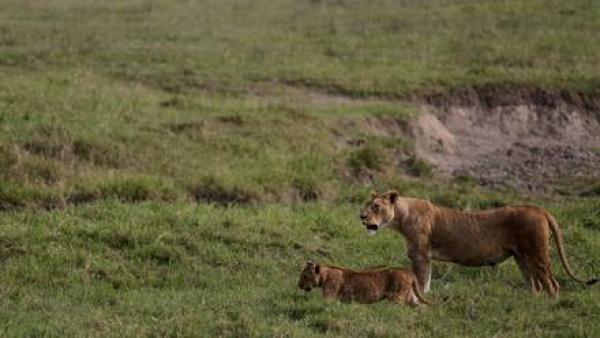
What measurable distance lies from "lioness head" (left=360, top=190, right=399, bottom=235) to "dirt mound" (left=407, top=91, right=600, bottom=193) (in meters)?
6.64

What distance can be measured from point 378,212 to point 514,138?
426 inches

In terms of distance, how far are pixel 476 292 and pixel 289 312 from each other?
6.89ft

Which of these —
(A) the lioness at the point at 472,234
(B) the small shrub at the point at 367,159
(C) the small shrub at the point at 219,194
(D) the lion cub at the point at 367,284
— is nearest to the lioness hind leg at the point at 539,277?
(A) the lioness at the point at 472,234

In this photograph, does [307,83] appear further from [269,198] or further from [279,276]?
[279,276]

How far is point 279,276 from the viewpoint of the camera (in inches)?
468

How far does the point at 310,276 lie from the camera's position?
10.4 meters

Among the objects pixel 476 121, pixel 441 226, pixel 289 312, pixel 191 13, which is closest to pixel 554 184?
pixel 476 121

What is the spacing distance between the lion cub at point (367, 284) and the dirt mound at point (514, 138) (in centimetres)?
741

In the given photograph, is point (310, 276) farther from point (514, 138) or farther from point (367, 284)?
point (514, 138)

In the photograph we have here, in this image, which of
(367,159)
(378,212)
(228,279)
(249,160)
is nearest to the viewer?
(378,212)

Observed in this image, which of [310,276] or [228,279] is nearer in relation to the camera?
[310,276]

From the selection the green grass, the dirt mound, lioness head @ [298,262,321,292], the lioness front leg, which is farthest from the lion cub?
the dirt mound

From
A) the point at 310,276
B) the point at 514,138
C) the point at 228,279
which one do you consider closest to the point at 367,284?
the point at 310,276

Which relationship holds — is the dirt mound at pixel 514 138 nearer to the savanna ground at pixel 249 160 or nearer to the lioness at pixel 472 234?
the savanna ground at pixel 249 160
